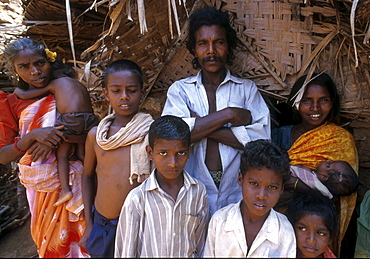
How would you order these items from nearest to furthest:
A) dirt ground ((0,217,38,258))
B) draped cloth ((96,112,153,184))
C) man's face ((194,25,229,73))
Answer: draped cloth ((96,112,153,184))
man's face ((194,25,229,73))
dirt ground ((0,217,38,258))

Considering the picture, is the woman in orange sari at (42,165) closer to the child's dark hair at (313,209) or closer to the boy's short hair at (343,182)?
the child's dark hair at (313,209)

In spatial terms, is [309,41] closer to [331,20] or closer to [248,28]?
[331,20]

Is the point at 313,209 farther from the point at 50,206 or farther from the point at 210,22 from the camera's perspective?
the point at 50,206

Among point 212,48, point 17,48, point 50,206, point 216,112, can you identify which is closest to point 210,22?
point 212,48

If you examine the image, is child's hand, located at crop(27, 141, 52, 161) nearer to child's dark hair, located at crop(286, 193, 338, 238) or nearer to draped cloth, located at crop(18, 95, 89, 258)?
draped cloth, located at crop(18, 95, 89, 258)

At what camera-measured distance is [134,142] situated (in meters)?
2.07

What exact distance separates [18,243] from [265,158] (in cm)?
286

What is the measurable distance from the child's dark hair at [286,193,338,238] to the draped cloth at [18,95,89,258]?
1437 millimetres

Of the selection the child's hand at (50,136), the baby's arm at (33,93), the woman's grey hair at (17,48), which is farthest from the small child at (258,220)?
the woman's grey hair at (17,48)

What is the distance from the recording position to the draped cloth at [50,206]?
229 centimetres

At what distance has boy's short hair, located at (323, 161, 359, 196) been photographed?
214cm

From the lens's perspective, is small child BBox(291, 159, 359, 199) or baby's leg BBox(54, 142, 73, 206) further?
baby's leg BBox(54, 142, 73, 206)

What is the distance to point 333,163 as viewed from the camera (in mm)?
2223

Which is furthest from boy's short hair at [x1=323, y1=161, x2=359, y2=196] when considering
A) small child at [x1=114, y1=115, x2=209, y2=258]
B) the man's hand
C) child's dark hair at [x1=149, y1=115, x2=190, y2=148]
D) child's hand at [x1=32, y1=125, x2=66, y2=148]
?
child's hand at [x1=32, y1=125, x2=66, y2=148]
